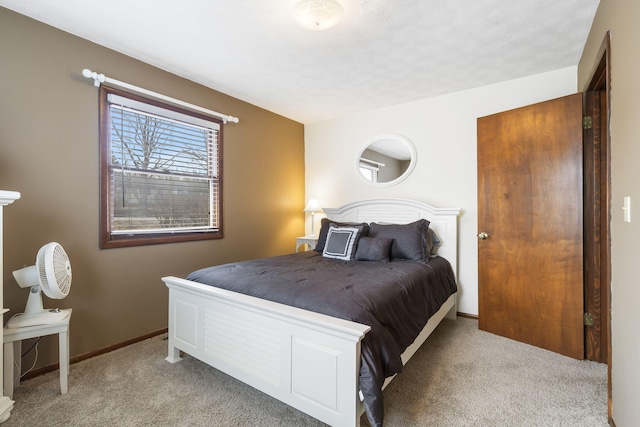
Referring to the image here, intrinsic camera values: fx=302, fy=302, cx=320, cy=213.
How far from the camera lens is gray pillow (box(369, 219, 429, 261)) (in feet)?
9.39

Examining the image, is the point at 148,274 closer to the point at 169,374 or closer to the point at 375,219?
the point at 169,374

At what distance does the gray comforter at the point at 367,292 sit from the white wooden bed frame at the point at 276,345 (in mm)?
86

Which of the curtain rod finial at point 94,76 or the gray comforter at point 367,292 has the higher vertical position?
the curtain rod finial at point 94,76

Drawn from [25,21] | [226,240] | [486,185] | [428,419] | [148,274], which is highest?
[25,21]

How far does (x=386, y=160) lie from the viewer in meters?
3.77

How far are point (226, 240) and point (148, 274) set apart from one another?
0.86 metres

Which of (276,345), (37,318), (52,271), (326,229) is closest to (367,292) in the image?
(276,345)

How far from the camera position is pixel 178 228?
294cm

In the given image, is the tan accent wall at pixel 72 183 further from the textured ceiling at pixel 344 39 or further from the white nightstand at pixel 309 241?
the white nightstand at pixel 309 241

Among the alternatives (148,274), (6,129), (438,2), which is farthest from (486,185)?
(6,129)

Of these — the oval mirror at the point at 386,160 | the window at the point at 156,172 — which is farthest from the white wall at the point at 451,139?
the window at the point at 156,172

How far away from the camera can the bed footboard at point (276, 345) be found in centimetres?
139

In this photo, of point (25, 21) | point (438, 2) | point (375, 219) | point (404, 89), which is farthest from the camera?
point (375, 219)

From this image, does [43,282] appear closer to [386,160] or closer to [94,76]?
[94,76]
